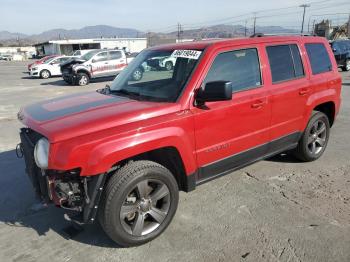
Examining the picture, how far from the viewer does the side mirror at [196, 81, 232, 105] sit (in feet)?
11.0

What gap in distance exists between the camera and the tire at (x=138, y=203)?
10.3ft

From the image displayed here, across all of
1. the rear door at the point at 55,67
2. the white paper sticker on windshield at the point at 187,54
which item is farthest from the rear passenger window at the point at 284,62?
the rear door at the point at 55,67

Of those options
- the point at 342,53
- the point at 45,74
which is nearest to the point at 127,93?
the point at 342,53

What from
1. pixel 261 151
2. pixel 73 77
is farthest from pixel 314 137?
pixel 73 77

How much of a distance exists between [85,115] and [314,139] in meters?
3.63

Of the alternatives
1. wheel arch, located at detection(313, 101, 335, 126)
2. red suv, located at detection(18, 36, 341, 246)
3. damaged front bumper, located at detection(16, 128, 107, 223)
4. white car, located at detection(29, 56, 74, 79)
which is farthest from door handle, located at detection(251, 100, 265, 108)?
white car, located at detection(29, 56, 74, 79)

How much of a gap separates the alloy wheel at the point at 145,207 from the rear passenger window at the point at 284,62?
2035 mm

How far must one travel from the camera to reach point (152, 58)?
4422 millimetres

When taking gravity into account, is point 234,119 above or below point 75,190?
above

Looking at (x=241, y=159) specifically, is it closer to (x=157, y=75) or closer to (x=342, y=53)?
(x=157, y=75)

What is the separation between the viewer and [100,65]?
1964cm

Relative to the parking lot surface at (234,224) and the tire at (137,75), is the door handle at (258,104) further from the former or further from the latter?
the tire at (137,75)

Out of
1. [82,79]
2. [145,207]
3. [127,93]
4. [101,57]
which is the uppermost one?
[101,57]

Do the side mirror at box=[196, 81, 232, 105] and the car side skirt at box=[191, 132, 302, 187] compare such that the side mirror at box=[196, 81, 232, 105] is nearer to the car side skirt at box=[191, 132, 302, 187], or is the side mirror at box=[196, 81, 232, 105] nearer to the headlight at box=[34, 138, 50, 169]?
the car side skirt at box=[191, 132, 302, 187]
